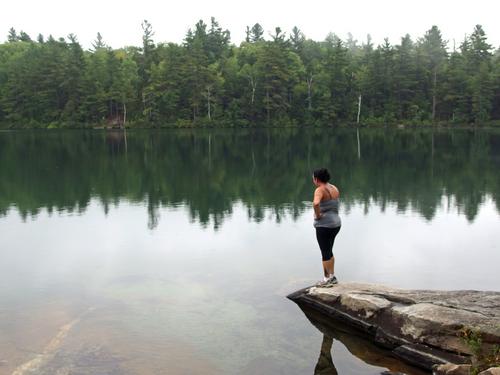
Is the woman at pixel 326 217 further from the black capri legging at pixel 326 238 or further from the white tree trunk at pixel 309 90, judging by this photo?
the white tree trunk at pixel 309 90

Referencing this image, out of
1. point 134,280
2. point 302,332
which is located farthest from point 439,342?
point 134,280

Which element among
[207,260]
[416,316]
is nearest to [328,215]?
[416,316]

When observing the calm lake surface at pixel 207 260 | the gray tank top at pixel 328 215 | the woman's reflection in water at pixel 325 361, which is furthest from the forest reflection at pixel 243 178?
the woman's reflection in water at pixel 325 361

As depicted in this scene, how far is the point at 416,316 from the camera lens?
7.39m

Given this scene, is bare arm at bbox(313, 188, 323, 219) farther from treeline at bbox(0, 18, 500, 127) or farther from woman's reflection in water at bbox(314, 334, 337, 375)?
treeline at bbox(0, 18, 500, 127)

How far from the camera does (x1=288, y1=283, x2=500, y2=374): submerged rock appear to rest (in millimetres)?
6898

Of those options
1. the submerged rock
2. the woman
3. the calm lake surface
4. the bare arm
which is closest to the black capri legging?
the woman

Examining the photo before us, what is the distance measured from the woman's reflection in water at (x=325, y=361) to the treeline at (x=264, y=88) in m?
71.4

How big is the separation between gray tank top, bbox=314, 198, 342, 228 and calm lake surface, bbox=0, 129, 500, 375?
4.97ft

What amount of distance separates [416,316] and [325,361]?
54.9 inches

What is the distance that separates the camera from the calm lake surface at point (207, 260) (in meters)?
7.52

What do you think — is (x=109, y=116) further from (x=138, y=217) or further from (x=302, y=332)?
(x=302, y=332)

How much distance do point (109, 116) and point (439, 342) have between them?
270ft

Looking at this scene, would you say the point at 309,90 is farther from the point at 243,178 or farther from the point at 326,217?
the point at 326,217
